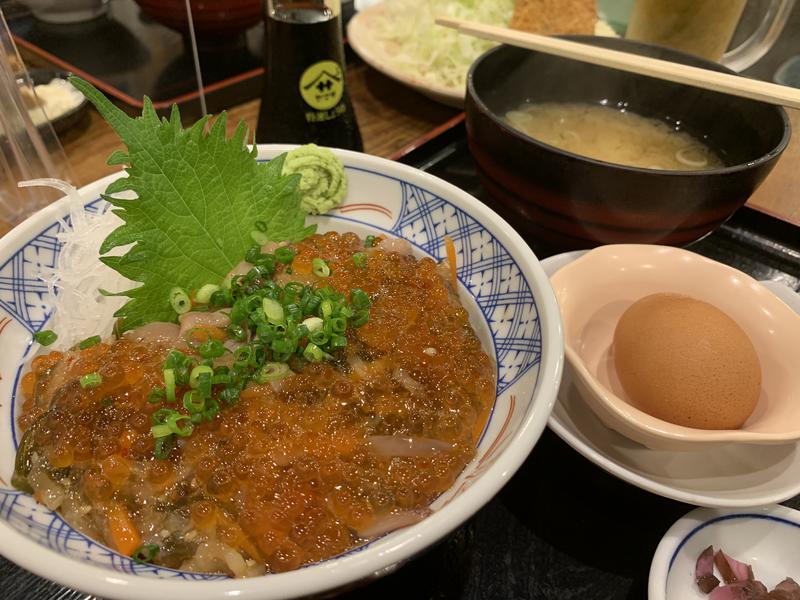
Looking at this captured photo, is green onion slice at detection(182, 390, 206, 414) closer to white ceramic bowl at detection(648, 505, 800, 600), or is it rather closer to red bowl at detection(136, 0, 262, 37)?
white ceramic bowl at detection(648, 505, 800, 600)

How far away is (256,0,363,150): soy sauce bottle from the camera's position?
2.43 metres

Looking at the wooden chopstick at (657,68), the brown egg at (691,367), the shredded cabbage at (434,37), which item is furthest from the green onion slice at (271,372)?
the shredded cabbage at (434,37)

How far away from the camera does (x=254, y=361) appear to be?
1332mm

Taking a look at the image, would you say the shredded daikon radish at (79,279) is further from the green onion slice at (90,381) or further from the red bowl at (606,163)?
the red bowl at (606,163)

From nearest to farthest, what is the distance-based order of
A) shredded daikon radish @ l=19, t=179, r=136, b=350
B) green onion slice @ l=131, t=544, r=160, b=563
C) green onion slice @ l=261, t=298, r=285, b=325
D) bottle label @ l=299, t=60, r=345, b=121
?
Result: 1. green onion slice @ l=131, t=544, r=160, b=563
2. green onion slice @ l=261, t=298, r=285, b=325
3. shredded daikon radish @ l=19, t=179, r=136, b=350
4. bottle label @ l=299, t=60, r=345, b=121

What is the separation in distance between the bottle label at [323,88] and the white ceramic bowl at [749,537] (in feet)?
6.65

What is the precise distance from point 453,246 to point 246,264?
23.8 inches

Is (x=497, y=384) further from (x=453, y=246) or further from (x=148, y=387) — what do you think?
(x=148, y=387)

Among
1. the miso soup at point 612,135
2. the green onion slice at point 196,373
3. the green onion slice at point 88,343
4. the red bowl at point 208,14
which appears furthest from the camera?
the red bowl at point 208,14

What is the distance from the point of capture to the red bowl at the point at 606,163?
189 centimetres

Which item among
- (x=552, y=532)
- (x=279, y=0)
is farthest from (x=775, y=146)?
(x=279, y=0)

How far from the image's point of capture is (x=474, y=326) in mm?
1679

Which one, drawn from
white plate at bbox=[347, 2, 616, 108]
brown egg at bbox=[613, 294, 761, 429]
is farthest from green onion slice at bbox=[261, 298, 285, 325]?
white plate at bbox=[347, 2, 616, 108]

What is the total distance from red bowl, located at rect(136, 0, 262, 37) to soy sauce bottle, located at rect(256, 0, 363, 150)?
1092mm
